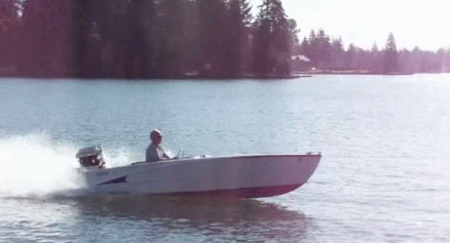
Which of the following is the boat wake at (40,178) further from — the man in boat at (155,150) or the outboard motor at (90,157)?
the man in boat at (155,150)

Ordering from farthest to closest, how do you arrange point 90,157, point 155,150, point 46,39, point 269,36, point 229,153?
1. point 269,36
2. point 46,39
3. point 229,153
4. point 90,157
5. point 155,150

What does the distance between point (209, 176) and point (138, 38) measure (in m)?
104

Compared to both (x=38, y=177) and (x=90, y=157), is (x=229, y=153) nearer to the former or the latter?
(x=38, y=177)

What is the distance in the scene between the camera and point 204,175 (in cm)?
2473

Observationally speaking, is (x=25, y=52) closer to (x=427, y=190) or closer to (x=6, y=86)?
(x=6, y=86)

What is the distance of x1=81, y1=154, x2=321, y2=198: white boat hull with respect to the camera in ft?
80.5

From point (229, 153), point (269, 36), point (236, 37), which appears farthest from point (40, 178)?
point (269, 36)

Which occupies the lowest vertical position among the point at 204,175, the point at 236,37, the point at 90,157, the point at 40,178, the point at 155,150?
the point at 40,178

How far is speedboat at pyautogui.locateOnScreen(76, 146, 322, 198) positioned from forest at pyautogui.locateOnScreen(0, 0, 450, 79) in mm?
101400

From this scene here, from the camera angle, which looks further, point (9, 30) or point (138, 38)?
point (9, 30)

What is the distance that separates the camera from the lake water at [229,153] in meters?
22.5

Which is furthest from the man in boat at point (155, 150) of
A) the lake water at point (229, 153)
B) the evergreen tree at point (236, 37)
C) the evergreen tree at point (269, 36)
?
the evergreen tree at point (269, 36)

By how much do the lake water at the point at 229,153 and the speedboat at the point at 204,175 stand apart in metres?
0.42

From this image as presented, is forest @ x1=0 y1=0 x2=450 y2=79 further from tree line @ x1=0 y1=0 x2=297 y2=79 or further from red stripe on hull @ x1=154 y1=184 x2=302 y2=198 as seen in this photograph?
red stripe on hull @ x1=154 y1=184 x2=302 y2=198
